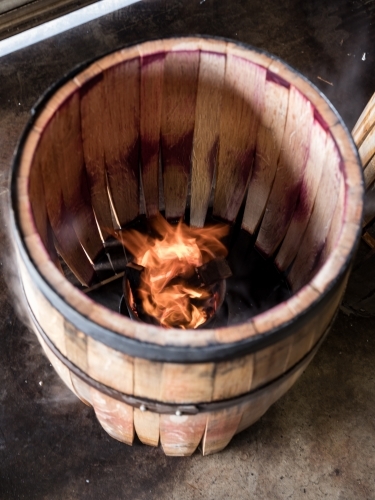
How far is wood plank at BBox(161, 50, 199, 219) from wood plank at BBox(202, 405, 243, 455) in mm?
1077

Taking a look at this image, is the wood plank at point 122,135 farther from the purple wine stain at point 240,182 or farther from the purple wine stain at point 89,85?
the purple wine stain at point 240,182

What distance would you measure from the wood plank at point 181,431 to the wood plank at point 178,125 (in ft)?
3.56

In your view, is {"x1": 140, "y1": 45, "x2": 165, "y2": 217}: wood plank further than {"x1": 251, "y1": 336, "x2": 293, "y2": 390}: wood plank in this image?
Yes

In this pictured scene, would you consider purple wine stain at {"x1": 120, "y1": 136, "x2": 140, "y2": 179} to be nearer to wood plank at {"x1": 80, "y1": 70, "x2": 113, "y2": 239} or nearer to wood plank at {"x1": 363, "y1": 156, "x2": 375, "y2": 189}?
wood plank at {"x1": 80, "y1": 70, "x2": 113, "y2": 239}

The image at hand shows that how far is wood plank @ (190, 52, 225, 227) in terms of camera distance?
7.23 ft

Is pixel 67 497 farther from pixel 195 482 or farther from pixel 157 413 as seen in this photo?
pixel 157 413

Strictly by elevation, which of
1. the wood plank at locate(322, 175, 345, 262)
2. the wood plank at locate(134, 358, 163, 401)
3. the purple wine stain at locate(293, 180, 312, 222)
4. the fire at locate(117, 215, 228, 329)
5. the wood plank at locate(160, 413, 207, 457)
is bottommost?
the wood plank at locate(160, 413, 207, 457)

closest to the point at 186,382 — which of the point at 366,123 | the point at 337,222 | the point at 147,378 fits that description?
the point at 147,378

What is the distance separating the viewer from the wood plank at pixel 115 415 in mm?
1906

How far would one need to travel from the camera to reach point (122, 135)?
94.3 inches

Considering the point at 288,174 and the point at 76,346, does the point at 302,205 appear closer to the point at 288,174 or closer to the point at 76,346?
the point at 288,174

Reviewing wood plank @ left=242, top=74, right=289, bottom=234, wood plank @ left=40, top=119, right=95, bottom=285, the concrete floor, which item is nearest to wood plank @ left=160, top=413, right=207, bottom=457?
the concrete floor

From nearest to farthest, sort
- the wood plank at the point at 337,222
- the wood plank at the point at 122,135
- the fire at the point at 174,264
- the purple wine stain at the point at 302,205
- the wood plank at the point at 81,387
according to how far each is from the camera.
Result: 1. the wood plank at the point at 337,222
2. the wood plank at the point at 81,387
3. the wood plank at the point at 122,135
4. the purple wine stain at the point at 302,205
5. the fire at the point at 174,264

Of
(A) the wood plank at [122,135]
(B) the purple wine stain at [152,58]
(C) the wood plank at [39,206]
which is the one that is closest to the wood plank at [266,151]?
(B) the purple wine stain at [152,58]
